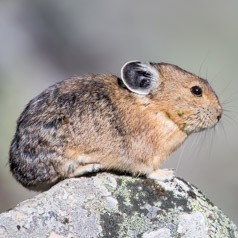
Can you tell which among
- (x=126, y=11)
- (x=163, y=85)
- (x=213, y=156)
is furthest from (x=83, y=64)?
(x=163, y=85)

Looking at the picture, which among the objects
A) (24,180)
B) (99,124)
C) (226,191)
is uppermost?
(99,124)

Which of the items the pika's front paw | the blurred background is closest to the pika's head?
the pika's front paw

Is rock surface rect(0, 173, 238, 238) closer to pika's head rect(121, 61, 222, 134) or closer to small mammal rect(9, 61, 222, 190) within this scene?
small mammal rect(9, 61, 222, 190)

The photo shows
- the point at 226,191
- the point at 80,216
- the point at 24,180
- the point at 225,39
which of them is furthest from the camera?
the point at 225,39

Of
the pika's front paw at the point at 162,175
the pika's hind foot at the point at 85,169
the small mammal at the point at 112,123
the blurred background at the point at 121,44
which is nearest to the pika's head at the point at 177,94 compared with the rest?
the small mammal at the point at 112,123

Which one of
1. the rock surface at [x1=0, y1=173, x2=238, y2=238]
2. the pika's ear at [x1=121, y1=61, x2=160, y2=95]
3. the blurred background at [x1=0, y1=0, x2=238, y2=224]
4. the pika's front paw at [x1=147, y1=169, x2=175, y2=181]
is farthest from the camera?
the blurred background at [x1=0, y1=0, x2=238, y2=224]

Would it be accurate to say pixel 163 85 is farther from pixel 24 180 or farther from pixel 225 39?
pixel 225 39

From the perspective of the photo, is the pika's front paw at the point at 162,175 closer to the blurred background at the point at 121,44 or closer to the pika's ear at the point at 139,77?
the pika's ear at the point at 139,77
